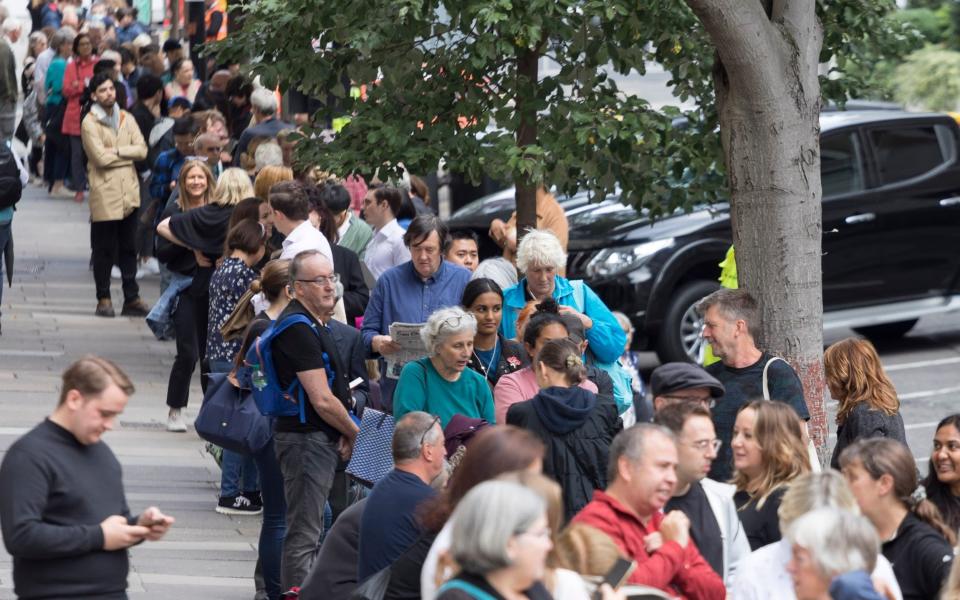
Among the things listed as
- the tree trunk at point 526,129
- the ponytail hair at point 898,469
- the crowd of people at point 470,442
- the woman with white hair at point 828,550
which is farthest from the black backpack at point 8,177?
the woman with white hair at point 828,550

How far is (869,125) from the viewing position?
16000mm

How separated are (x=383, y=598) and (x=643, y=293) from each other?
862cm

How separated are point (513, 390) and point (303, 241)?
7.84 ft

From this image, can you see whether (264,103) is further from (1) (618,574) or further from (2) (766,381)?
(1) (618,574)

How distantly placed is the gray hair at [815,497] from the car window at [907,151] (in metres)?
10.5

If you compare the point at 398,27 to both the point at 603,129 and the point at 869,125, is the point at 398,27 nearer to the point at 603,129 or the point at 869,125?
the point at 603,129

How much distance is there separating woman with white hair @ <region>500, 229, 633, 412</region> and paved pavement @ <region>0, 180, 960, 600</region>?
200 cm

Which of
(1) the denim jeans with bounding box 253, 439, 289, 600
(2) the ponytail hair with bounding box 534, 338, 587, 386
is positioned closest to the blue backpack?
(1) the denim jeans with bounding box 253, 439, 289, 600

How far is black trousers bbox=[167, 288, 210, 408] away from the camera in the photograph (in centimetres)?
1221

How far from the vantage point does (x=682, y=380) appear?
24.3ft

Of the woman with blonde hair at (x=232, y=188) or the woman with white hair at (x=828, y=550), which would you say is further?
the woman with blonde hair at (x=232, y=188)

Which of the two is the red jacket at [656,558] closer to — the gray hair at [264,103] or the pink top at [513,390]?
the pink top at [513,390]

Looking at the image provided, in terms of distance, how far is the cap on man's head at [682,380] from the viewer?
7.41 m

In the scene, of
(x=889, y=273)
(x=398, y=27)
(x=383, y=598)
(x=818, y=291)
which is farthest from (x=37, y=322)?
(x=383, y=598)
